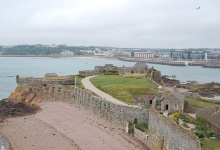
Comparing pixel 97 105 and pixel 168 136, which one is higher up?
pixel 168 136

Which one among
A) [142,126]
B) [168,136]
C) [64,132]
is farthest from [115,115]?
[168,136]

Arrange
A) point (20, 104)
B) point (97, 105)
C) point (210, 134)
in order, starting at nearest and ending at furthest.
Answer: point (210, 134) < point (97, 105) < point (20, 104)

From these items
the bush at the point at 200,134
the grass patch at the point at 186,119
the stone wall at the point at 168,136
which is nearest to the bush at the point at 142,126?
the stone wall at the point at 168,136

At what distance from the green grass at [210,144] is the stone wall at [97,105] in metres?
8.77

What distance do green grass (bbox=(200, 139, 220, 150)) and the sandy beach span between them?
20.0ft

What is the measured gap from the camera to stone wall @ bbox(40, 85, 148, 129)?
31141 mm

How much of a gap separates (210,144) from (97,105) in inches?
684

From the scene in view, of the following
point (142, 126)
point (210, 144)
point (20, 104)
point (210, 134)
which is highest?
point (210, 134)

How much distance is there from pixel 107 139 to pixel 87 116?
28.8 ft

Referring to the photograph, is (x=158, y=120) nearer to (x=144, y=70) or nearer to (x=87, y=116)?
(x=87, y=116)

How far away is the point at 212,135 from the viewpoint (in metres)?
23.0

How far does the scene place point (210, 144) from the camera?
21.1 meters

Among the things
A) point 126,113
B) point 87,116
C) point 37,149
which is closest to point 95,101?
point 87,116

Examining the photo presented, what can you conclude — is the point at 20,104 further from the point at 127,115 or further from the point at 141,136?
the point at 141,136
